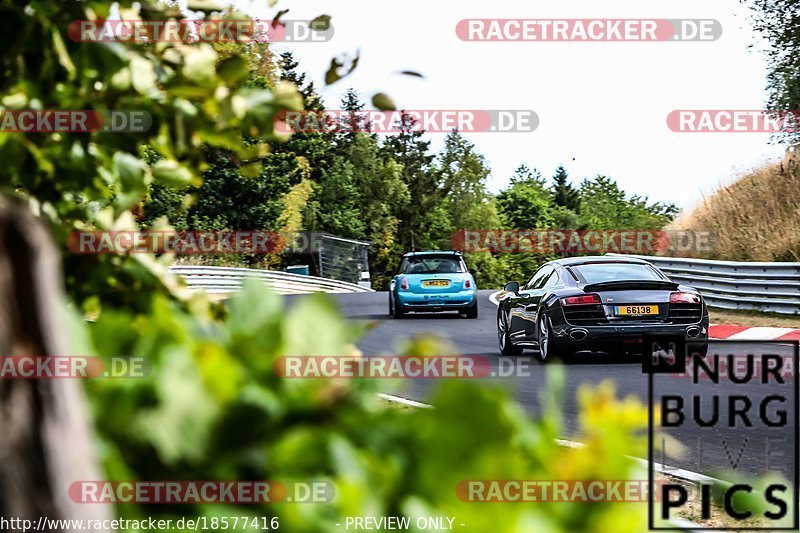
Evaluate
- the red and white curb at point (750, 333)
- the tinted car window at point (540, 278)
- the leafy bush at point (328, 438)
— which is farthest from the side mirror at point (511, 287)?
the leafy bush at point (328, 438)

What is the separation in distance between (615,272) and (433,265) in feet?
35.6

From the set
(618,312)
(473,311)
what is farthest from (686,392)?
(473,311)

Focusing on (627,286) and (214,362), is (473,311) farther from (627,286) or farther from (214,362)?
(214,362)

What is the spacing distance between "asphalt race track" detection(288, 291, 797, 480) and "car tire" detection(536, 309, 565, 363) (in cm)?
18

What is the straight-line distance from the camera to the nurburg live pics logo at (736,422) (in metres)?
2.30

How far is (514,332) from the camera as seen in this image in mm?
14508

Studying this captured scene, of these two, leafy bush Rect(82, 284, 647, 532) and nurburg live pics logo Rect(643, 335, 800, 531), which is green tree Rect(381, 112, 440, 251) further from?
leafy bush Rect(82, 284, 647, 532)

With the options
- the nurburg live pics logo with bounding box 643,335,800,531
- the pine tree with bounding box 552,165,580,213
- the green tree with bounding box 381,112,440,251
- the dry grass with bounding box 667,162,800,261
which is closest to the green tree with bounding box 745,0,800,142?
the dry grass with bounding box 667,162,800,261

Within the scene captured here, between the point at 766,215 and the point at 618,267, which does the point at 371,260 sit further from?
the point at 618,267

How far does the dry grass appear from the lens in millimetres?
24047

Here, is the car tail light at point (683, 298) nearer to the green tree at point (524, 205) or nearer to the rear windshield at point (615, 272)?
the rear windshield at point (615, 272)

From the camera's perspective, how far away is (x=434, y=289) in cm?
2312

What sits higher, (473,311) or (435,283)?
(435,283)

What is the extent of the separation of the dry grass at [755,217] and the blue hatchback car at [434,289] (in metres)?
7.29
